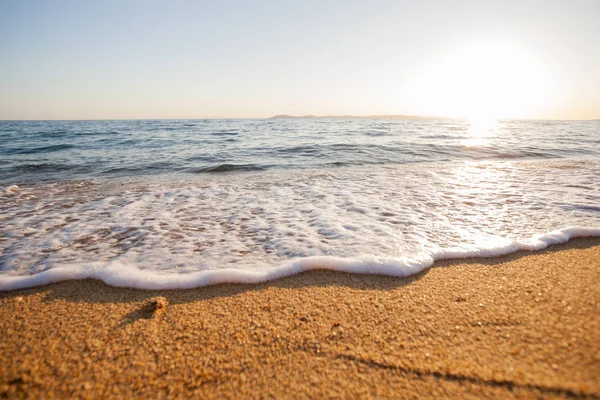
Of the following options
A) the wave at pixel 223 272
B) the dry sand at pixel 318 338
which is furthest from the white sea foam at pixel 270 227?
the dry sand at pixel 318 338

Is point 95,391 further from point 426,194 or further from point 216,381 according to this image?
point 426,194

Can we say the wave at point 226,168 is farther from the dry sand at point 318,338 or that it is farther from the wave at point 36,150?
the wave at point 36,150

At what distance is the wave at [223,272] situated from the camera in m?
2.16

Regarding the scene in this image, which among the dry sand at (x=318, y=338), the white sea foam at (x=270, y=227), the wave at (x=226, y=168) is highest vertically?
the wave at (x=226, y=168)

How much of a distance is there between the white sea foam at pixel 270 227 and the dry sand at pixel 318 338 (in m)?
0.20

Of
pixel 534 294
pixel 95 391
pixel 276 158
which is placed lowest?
pixel 95 391

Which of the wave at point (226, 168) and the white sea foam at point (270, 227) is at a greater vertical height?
the wave at point (226, 168)

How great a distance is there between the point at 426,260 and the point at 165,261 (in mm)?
2211

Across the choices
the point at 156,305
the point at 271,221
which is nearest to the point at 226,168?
the point at 271,221

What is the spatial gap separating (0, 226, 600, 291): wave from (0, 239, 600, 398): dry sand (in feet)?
0.26

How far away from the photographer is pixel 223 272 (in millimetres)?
Answer: 2236

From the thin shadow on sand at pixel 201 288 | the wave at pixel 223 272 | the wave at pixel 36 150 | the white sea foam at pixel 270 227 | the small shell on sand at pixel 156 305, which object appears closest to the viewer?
the small shell on sand at pixel 156 305

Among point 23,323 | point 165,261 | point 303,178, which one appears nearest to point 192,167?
point 303,178

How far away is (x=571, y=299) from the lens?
5.93 feet
